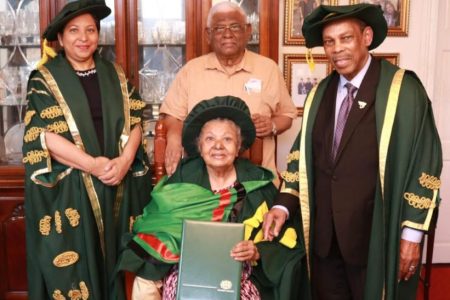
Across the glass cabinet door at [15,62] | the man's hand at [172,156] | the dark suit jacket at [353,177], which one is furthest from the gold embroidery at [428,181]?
the glass cabinet door at [15,62]

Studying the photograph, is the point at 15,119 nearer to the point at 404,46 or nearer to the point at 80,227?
the point at 80,227

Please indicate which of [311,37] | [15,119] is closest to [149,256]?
[311,37]

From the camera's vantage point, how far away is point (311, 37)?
1845 millimetres

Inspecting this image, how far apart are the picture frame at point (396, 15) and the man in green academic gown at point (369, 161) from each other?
1.46 m

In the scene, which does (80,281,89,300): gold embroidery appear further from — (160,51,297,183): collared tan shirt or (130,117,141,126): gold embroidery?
(160,51,297,183): collared tan shirt

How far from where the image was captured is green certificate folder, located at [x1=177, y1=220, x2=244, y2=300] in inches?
66.5

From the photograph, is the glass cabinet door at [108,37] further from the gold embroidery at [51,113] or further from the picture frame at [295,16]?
the picture frame at [295,16]

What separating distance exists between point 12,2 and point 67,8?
76 cm

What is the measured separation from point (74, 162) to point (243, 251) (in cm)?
88

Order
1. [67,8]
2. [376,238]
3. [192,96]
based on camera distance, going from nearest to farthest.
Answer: [376,238] < [67,8] < [192,96]

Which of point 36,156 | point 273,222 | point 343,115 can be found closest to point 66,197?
point 36,156

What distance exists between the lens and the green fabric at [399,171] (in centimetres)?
168

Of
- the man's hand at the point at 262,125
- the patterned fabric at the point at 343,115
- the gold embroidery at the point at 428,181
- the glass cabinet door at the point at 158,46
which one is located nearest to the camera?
the gold embroidery at the point at 428,181

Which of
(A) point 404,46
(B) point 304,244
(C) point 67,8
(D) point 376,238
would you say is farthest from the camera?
(A) point 404,46
